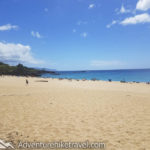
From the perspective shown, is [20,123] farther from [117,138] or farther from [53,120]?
[117,138]

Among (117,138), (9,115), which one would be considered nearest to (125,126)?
(117,138)

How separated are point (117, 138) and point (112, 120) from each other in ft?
5.78

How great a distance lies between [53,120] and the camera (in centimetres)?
604

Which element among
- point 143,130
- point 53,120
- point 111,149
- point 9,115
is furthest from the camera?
point 9,115

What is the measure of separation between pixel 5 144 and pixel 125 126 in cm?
481

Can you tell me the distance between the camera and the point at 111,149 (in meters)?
3.75

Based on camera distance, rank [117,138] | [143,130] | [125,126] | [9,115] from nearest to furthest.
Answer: [117,138]
[143,130]
[125,126]
[9,115]

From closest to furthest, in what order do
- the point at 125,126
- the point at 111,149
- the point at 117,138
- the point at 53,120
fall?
1. the point at 111,149
2. the point at 117,138
3. the point at 125,126
4. the point at 53,120

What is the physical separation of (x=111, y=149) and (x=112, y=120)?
2435 millimetres

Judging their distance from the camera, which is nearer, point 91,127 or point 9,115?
point 91,127

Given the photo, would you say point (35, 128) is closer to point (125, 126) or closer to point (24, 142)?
point (24, 142)

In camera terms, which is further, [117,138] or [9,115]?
[9,115]

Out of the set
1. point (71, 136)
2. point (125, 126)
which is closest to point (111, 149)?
point (71, 136)

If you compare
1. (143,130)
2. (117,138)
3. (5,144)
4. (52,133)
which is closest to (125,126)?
(143,130)
